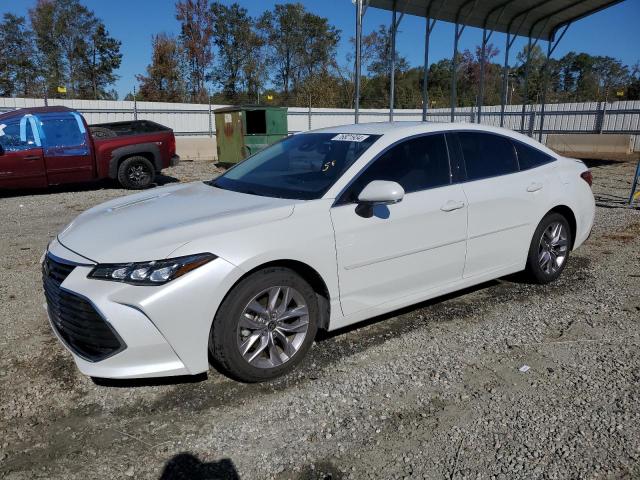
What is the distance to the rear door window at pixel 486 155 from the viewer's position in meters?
4.06

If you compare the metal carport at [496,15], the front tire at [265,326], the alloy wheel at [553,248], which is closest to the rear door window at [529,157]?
the alloy wheel at [553,248]

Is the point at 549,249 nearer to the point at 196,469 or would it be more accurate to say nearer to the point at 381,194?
the point at 381,194

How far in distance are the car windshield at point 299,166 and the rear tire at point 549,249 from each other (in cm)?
192

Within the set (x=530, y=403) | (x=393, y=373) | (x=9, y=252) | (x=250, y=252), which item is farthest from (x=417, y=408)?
(x=9, y=252)

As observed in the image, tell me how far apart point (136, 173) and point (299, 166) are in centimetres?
857

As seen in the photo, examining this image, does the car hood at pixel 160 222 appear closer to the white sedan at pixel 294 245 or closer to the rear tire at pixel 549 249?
the white sedan at pixel 294 245

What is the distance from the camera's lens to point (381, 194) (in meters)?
3.19

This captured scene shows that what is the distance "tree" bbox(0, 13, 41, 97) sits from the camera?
1437 inches

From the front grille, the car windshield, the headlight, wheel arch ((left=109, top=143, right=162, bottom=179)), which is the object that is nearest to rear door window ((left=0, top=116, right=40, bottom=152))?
wheel arch ((left=109, top=143, right=162, bottom=179))

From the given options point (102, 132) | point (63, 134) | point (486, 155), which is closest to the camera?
point (486, 155)

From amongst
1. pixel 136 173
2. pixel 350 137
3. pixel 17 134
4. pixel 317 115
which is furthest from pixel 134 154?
pixel 317 115

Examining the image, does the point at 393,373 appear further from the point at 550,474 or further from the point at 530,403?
the point at 550,474

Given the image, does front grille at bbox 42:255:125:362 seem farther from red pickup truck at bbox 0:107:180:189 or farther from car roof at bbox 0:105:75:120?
car roof at bbox 0:105:75:120

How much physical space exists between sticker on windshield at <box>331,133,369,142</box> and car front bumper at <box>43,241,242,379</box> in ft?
5.12
